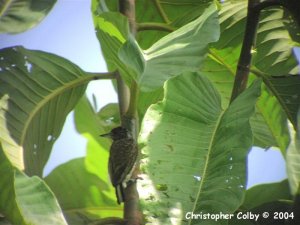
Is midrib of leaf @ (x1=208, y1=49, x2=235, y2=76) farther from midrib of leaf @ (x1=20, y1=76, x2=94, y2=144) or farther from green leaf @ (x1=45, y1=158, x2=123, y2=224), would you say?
green leaf @ (x1=45, y1=158, x2=123, y2=224)

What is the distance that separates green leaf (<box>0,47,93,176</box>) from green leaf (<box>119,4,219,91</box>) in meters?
0.42

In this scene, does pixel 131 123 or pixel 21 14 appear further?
pixel 21 14

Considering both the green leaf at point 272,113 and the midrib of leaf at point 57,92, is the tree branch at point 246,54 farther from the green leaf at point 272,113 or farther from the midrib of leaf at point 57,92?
the midrib of leaf at point 57,92

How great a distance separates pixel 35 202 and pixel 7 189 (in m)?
0.23

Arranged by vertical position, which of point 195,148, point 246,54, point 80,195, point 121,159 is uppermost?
point 246,54

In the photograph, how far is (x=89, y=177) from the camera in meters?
1.60

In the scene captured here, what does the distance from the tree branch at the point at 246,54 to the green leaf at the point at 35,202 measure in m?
0.40

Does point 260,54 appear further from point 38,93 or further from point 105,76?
point 38,93

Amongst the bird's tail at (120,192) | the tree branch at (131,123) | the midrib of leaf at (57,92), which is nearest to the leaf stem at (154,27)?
the tree branch at (131,123)

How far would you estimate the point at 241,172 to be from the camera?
98cm

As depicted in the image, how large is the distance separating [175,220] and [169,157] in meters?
0.12

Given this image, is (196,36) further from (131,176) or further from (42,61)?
(42,61)

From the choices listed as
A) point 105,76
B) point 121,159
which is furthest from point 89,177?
point 105,76

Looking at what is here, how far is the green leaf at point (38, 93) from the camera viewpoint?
1.39 m
